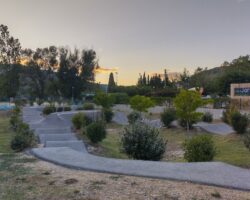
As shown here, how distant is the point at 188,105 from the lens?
2388cm

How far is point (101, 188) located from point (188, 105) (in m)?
17.9

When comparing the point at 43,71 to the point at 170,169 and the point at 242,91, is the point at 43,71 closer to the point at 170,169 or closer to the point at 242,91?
the point at 242,91

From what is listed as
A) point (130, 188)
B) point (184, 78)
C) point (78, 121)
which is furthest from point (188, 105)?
point (184, 78)

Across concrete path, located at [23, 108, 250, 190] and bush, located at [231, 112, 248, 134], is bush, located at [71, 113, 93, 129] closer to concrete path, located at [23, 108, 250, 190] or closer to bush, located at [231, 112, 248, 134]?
bush, located at [231, 112, 248, 134]

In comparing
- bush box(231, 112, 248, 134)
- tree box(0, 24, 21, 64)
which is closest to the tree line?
tree box(0, 24, 21, 64)

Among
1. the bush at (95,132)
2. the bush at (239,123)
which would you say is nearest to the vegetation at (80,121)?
the bush at (95,132)

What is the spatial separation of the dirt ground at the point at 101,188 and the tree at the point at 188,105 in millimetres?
16594

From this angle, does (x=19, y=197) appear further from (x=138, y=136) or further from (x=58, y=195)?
(x=138, y=136)

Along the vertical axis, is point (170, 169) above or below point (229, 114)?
below

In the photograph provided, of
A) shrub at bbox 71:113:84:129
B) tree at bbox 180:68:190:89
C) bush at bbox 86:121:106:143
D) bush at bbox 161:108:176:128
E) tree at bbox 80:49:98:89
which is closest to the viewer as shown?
bush at bbox 86:121:106:143

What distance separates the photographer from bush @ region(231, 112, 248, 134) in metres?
20.8

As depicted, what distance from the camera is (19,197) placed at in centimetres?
605

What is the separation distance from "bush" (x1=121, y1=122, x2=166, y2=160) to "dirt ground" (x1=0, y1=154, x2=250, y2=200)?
300 centimetres

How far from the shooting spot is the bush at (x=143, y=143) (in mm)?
10547
